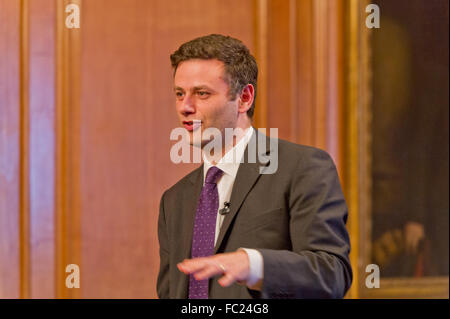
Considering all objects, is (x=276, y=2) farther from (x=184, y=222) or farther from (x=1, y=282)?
(x=1, y=282)

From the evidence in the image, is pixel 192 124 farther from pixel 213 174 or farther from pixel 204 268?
pixel 204 268

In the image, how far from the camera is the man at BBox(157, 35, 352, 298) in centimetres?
132

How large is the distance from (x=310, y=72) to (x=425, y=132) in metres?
0.60

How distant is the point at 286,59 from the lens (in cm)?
242

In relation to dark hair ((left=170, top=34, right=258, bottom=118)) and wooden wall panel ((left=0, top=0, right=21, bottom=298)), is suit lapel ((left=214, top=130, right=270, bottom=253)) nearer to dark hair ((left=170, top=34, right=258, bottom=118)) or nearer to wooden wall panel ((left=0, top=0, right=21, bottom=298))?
dark hair ((left=170, top=34, right=258, bottom=118))

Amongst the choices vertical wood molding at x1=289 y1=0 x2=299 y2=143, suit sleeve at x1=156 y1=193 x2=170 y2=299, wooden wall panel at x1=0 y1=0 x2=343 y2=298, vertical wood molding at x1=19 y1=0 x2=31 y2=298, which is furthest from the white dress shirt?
vertical wood molding at x1=19 y1=0 x2=31 y2=298

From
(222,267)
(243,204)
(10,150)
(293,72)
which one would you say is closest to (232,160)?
(243,204)

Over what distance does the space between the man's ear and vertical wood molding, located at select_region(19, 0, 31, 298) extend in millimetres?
1059

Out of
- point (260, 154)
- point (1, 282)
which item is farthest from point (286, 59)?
point (1, 282)

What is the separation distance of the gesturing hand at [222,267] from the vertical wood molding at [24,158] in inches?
50.2

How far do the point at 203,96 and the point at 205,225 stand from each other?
0.33 meters

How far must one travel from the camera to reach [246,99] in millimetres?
1597

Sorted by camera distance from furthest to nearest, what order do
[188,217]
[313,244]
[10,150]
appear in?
[10,150]
[188,217]
[313,244]
